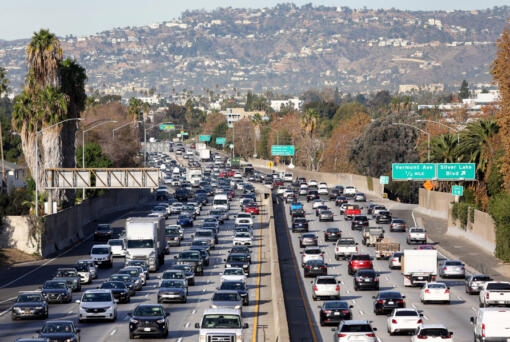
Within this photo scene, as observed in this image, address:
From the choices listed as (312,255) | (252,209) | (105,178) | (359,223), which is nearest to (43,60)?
(105,178)

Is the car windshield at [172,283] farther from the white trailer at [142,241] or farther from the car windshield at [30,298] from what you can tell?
the white trailer at [142,241]

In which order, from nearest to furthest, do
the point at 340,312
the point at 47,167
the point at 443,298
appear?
the point at 340,312 → the point at 443,298 → the point at 47,167

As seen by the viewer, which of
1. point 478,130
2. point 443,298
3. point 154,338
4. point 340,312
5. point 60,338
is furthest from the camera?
point 478,130

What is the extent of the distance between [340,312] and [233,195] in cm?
8555

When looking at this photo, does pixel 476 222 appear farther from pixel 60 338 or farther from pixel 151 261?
pixel 60 338

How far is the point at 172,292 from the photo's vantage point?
148 ft

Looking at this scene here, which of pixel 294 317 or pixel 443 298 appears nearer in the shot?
pixel 294 317

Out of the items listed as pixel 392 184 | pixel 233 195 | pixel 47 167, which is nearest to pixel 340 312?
pixel 47 167

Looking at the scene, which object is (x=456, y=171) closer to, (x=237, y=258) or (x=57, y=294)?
(x=237, y=258)

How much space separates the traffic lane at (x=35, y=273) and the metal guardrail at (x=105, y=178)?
5.26 meters

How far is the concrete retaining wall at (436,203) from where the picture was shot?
97.9 meters

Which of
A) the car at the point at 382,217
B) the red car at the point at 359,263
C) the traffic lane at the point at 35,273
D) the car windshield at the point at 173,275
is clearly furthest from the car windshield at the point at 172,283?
the car at the point at 382,217

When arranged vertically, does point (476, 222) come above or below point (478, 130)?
below

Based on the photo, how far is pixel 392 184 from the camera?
138m
